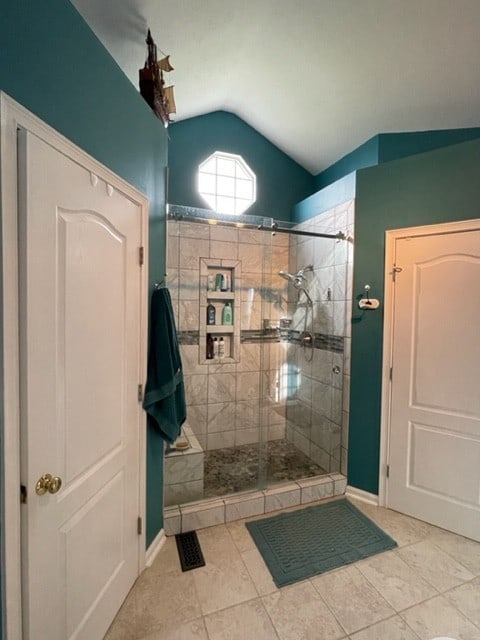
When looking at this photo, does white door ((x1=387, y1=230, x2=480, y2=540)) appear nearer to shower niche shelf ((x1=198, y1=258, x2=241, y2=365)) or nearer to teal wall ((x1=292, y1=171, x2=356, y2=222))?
teal wall ((x1=292, y1=171, x2=356, y2=222))

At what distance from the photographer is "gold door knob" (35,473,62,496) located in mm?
984

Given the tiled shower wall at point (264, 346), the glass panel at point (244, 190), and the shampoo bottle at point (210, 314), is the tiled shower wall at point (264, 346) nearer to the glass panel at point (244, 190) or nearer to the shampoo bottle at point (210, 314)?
the shampoo bottle at point (210, 314)

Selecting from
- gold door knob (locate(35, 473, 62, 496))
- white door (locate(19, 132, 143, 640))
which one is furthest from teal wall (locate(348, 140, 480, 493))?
gold door knob (locate(35, 473, 62, 496))

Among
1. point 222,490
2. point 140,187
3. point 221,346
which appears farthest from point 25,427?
point 221,346

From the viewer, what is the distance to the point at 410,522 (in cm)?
218

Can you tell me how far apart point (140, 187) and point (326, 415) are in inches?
96.1

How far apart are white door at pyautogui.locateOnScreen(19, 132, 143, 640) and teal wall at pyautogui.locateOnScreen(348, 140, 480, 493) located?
1.77 metres

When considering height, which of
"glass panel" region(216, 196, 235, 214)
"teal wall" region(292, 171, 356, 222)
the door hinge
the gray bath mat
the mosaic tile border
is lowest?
the gray bath mat

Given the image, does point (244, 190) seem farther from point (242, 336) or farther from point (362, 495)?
point (362, 495)

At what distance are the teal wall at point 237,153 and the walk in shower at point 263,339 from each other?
1.60 ft

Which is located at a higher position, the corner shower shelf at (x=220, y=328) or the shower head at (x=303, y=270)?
the shower head at (x=303, y=270)

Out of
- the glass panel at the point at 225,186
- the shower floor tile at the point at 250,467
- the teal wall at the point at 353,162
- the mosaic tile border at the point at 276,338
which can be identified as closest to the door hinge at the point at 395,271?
the mosaic tile border at the point at 276,338

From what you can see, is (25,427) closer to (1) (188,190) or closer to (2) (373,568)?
(2) (373,568)

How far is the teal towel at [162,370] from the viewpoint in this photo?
171 centimetres
